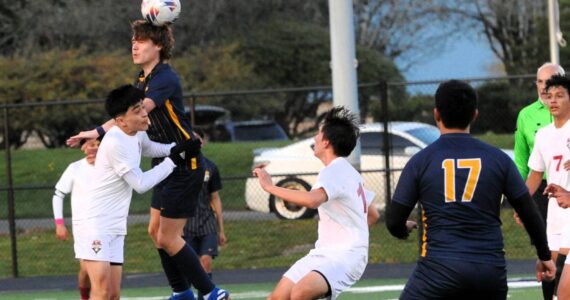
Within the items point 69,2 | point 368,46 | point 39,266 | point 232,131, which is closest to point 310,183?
point 39,266

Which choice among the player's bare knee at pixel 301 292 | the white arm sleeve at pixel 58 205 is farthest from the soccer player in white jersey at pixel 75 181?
the player's bare knee at pixel 301 292

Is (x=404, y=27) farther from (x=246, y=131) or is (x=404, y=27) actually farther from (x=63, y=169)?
(x=63, y=169)

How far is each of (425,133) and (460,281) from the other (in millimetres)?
12073

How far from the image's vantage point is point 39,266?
1641 centimetres

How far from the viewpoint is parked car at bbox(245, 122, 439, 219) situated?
17109 millimetres

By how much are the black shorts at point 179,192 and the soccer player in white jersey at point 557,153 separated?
8.12 feet

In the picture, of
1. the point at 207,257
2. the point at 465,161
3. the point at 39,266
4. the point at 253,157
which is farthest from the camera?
the point at 253,157

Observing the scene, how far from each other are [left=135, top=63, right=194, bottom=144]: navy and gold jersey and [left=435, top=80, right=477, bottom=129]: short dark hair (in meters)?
2.99

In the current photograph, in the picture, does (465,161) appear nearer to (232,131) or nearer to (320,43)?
(232,131)

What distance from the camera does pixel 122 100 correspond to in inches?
339

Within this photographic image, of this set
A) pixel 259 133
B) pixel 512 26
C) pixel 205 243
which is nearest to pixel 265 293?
pixel 205 243

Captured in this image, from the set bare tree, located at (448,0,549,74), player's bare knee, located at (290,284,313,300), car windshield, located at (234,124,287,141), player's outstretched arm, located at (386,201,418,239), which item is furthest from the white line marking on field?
bare tree, located at (448,0,549,74)

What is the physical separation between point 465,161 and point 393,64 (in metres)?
29.1

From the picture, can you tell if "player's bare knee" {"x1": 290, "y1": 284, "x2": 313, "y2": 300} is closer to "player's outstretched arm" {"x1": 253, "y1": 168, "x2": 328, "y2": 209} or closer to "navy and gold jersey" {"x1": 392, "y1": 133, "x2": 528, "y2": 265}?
"player's outstretched arm" {"x1": 253, "y1": 168, "x2": 328, "y2": 209}
